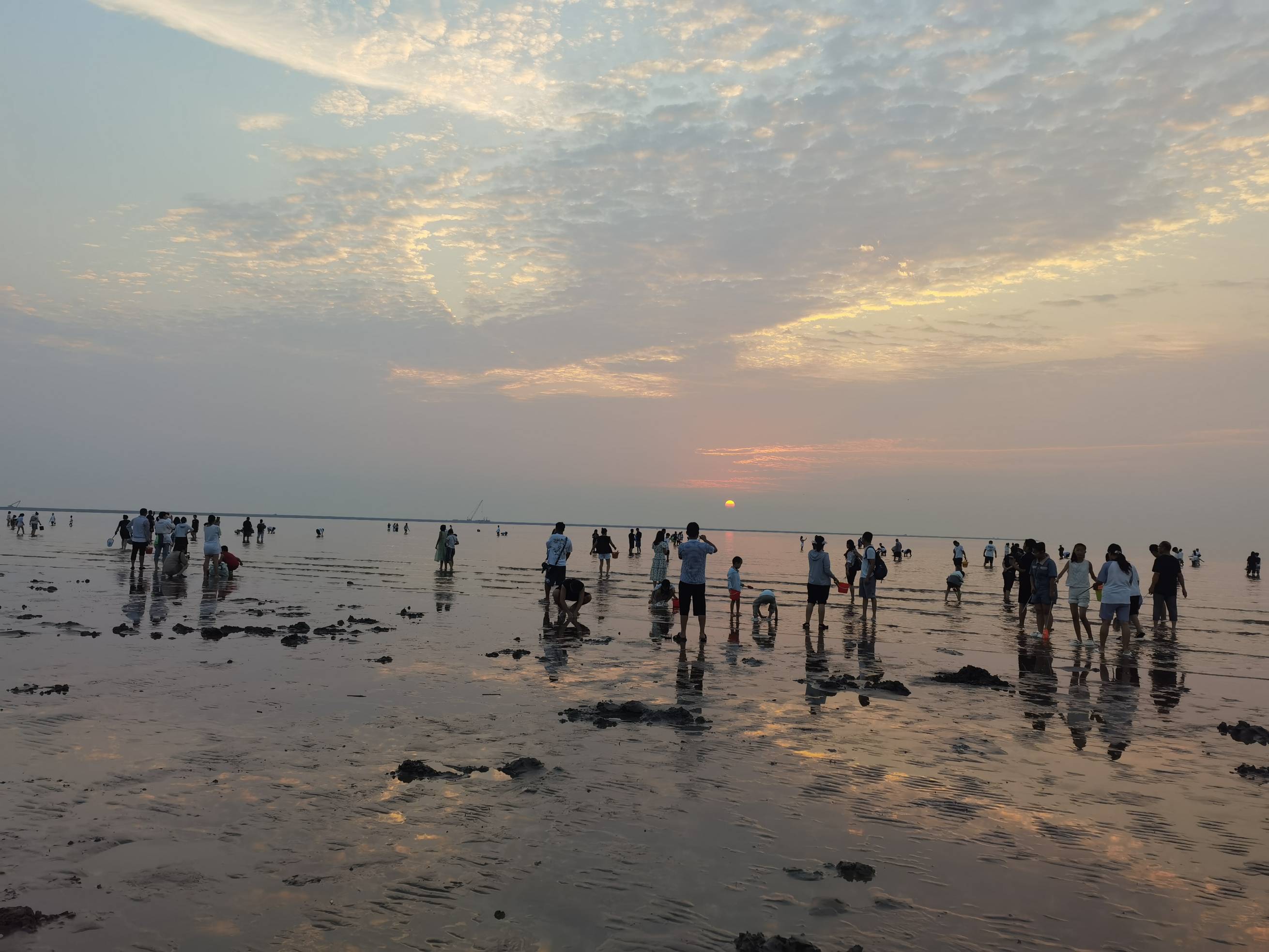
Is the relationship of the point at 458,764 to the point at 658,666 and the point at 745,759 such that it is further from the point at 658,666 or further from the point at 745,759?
the point at 658,666

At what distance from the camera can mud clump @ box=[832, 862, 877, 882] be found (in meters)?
5.51

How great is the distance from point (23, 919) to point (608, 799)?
13.5 feet

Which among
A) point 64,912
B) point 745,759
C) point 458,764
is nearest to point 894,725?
point 745,759

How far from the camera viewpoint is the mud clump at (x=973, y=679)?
520 inches

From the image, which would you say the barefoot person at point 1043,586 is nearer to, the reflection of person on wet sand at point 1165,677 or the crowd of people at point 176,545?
the reflection of person on wet sand at point 1165,677

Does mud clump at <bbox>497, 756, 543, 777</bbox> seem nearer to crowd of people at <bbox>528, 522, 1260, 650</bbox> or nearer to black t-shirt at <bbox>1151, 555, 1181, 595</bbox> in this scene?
crowd of people at <bbox>528, 522, 1260, 650</bbox>

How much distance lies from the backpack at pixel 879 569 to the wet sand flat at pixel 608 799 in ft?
23.6

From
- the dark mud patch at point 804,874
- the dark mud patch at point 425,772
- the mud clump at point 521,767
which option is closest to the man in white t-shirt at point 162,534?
the dark mud patch at point 425,772

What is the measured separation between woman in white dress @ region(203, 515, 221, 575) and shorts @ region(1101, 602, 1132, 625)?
87.8 feet

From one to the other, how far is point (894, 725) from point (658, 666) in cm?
494

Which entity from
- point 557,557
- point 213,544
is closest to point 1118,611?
point 557,557

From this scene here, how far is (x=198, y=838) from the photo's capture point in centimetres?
587

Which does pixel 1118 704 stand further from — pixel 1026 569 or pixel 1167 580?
pixel 1167 580

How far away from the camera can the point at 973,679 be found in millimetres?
13414
